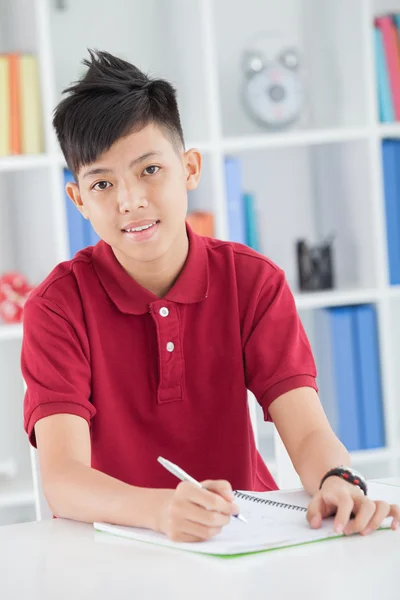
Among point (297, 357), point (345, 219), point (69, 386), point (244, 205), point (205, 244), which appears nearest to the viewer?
point (69, 386)

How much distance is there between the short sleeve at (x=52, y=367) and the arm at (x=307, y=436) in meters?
0.29

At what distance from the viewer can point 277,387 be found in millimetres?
1417

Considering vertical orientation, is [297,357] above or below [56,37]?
below

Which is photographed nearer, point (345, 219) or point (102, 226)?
point (102, 226)

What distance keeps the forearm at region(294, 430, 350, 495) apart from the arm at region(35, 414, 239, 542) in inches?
8.9

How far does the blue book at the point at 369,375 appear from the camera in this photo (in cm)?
276

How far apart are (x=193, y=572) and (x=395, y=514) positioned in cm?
27

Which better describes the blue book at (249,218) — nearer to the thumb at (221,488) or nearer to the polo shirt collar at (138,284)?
the polo shirt collar at (138,284)

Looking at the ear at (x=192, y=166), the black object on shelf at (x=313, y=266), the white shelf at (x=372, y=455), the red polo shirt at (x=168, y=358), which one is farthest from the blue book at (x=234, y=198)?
the red polo shirt at (x=168, y=358)

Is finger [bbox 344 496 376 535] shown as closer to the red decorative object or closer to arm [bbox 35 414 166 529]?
arm [bbox 35 414 166 529]

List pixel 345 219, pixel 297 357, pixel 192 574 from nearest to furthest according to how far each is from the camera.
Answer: pixel 192 574 → pixel 297 357 → pixel 345 219

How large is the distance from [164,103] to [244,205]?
130 cm

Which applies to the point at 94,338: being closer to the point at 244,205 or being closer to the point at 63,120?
the point at 63,120

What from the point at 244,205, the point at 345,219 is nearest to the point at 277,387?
the point at 244,205
